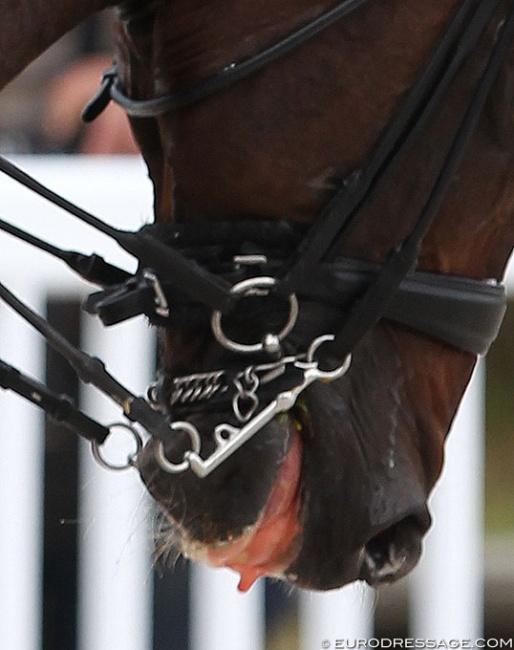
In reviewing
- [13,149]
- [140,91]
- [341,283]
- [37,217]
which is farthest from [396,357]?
[13,149]

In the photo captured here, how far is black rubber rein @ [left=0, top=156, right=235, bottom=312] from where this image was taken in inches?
49.8

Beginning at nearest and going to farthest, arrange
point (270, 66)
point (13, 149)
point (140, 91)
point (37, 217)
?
point (270, 66) → point (140, 91) → point (37, 217) → point (13, 149)

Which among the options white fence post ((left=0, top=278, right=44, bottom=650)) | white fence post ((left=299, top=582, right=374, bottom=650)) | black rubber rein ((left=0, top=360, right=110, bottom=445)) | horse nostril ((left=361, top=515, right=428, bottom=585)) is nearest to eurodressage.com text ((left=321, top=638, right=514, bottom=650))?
white fence post ((left=299, top=582, right=374, bottom=650))

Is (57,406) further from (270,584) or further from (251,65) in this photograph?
(270,584)

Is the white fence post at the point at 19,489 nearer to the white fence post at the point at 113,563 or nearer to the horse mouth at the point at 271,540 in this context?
the white fence post at the point at 113,563

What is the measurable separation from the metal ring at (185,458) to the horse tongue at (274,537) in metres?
0.08

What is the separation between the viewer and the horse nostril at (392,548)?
4.47ft

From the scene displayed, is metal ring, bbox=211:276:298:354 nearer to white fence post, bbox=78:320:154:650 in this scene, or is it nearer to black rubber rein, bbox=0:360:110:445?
black rubber rein, bbox=0:360:110:445

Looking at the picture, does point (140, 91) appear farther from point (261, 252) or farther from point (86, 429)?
point (86, 429)

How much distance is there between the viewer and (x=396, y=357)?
52.6 inches

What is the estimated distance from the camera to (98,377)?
52.2 inches

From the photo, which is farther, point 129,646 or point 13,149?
point 13,149

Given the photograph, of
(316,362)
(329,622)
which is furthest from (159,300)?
(329,622)

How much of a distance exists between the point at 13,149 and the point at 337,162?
8.66 feet
